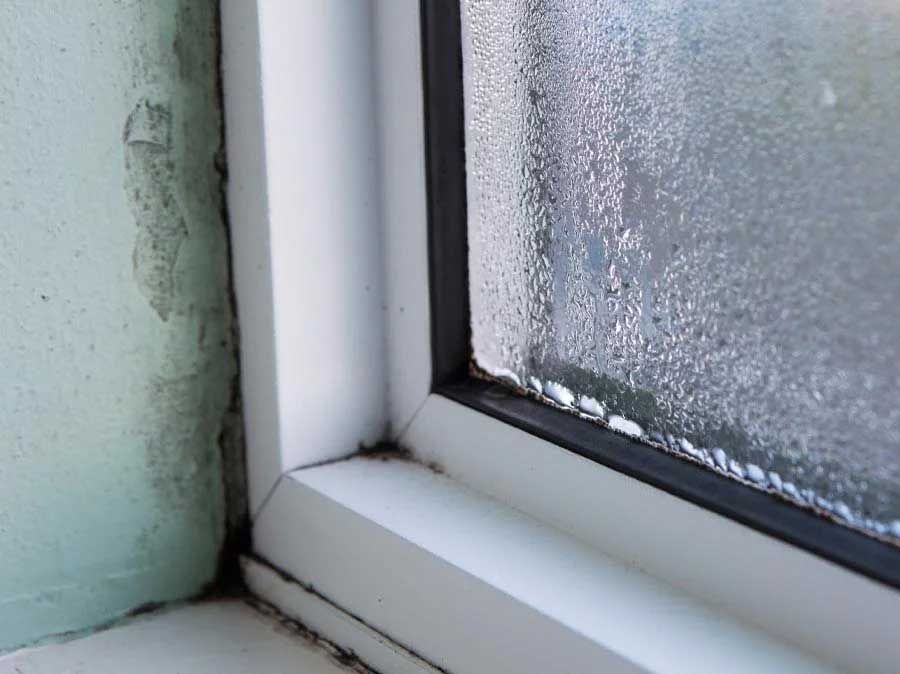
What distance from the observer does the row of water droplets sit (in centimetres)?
44

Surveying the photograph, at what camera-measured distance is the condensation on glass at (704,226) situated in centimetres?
43

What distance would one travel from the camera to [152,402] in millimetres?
640

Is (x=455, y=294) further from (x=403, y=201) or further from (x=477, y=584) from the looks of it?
(x=477, y=584)

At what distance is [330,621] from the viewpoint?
23.9 inches

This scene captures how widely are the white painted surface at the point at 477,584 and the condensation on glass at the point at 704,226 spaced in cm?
7

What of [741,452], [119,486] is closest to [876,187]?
[741,452]

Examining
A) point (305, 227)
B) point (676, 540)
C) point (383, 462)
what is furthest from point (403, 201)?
point (676, 540)

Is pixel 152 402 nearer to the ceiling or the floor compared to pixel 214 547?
nearer to the ceiling

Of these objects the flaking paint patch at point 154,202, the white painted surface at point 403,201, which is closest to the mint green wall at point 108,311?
the flaking paint patch at point 154,202

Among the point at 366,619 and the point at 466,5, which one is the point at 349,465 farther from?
the point at 466,5

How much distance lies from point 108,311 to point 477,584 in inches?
10.9

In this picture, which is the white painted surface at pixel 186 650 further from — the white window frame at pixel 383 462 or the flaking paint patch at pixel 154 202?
the flaking paint patch at pixel 154 202

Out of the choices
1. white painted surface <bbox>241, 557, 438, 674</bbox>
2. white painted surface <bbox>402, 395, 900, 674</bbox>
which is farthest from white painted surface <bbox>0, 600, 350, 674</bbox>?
white painted surface <bbox>402, 395, 900, 674</bbox>

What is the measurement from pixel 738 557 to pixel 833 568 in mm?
49
